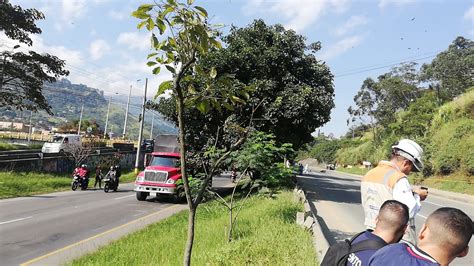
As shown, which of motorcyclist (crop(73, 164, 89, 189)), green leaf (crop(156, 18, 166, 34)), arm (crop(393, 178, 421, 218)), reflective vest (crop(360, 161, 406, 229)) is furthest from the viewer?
motorcyclist (crop(73, 164, 89, 189))

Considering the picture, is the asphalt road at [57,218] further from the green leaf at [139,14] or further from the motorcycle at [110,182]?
the green leaf at [139,14]

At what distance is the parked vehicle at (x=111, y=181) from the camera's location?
21.6 m

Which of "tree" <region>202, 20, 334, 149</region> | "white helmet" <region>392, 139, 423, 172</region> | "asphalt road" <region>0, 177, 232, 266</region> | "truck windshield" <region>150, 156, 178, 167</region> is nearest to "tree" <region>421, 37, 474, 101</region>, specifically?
"tree" <region>202, 20, 334, 149</region>

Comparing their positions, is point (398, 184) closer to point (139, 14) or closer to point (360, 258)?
point (360, 258)

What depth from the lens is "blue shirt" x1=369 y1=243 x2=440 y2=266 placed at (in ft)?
6.17

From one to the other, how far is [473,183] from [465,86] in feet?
68.3

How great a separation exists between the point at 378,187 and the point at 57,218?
37.4 ft

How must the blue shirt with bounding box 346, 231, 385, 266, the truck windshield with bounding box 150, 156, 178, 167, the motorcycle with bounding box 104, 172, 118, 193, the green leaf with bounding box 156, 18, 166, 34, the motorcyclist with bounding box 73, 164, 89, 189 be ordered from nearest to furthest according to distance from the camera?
the blue shirt with bounding box 346, 231, 385, 266 < the green leaf with bounding box 156, 18, 166, 34 < the truck windshield with bounding box 150, 156, 178, 167 < the motorcycle with bounding box 104, 172, 118, 193 < the motorcyclist with bounding box 73, 164, 89, 189

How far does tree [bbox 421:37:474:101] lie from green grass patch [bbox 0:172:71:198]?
4006 cm

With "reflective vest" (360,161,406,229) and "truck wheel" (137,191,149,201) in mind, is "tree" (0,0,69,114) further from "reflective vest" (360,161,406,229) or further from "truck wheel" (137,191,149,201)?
"reflective vest" (360,161,406,229)

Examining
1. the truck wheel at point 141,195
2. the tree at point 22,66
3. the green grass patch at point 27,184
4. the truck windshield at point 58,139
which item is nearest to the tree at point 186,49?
the truck wheel at point 141,195

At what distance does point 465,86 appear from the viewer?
44094 millimetres

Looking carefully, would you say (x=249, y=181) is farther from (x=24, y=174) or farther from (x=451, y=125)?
(x=451, y=125)

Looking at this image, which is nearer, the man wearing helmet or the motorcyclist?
the man wearing helmet
